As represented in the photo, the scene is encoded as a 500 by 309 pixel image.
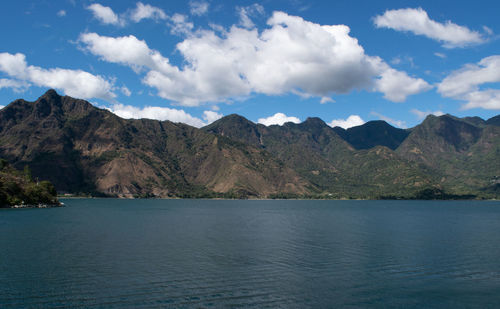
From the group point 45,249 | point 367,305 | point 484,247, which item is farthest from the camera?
point 484,247

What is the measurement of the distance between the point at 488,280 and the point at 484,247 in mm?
37451

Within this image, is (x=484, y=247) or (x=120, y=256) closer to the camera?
(x=120, y=256)

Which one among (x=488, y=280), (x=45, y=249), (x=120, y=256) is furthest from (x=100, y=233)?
(x=488, y=280)

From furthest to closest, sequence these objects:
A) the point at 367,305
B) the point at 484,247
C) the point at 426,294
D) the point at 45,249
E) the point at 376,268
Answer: the point at 484,247, the point at 45,249, the point at 376,268, the point at 426,294, the point at 367,305

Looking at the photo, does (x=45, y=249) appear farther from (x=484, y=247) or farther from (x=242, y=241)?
(x=484, y=247)

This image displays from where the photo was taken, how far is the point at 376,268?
2505 inches

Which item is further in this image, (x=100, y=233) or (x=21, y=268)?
(x=100, y=233)

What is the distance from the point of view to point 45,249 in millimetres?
76562

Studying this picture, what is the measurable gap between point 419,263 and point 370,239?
32483 millimetres

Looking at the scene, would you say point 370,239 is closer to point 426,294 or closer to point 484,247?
point 484,247

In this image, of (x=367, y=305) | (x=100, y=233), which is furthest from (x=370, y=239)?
(x=100, y=233)

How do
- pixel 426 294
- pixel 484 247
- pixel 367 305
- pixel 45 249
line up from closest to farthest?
pixel 367 305 < pixel 426 294 < pixel 45 249 < pixel 484 247

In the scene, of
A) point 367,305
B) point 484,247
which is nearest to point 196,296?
point 367,305

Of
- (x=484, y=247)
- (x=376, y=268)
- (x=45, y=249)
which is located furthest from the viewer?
(x=484, y=247)
